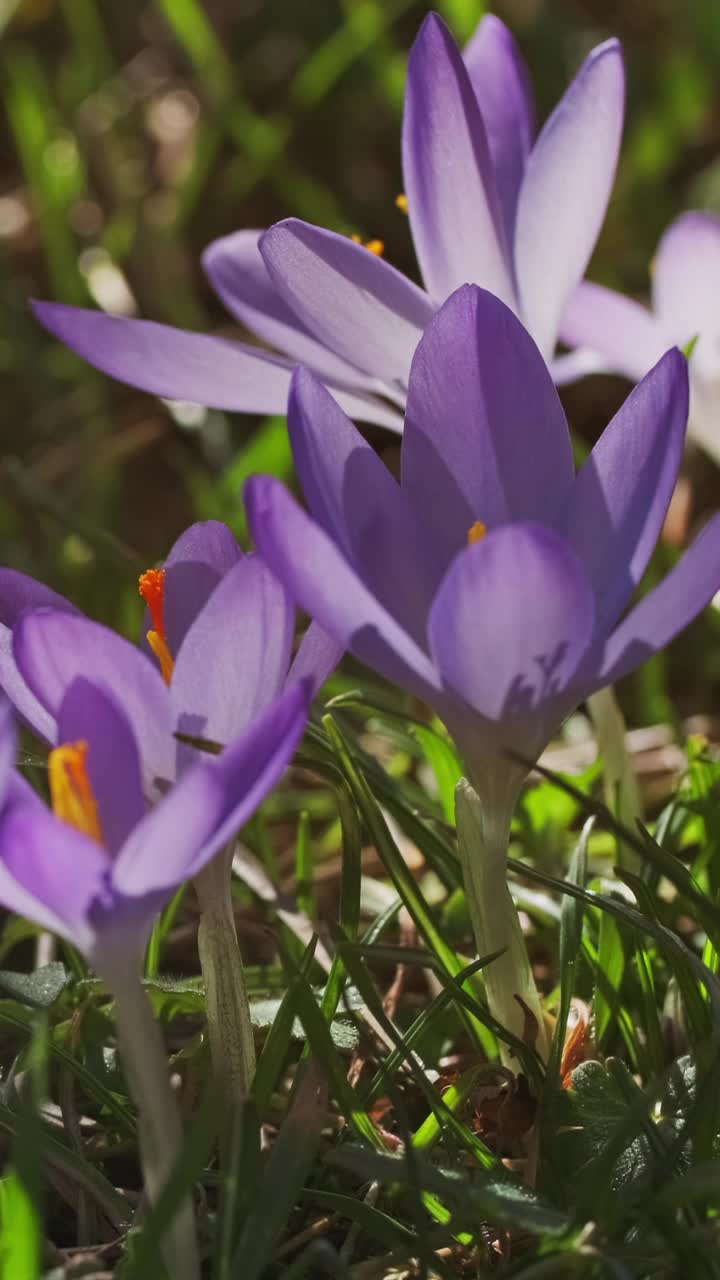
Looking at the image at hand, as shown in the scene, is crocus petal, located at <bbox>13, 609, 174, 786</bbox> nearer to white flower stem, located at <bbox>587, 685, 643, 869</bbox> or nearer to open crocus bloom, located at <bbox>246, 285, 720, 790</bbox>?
open crocus bloom, located at <bbox>246, 285, 720, 790</bbox>

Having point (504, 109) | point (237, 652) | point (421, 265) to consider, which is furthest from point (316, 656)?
point (504, 109)

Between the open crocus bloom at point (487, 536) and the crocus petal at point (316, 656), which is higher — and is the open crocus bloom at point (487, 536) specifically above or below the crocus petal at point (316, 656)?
above

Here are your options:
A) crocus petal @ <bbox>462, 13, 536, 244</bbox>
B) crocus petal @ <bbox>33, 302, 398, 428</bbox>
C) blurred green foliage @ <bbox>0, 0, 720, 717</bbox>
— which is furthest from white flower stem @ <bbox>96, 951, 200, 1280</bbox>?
blurred green foliage @ <bbox>0, 0, 720, 717</bbox>

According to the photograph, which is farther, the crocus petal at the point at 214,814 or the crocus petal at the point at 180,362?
the crocus petal at the point at 180,362

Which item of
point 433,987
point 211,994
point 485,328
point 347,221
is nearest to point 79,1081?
point 211,994

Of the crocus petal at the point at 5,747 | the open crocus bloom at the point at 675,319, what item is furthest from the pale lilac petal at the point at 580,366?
the crocus petal at the point at 5,747

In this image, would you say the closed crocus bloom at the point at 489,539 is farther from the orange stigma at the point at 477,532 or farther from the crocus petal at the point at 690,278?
the crocus petal at the point at 690,278
